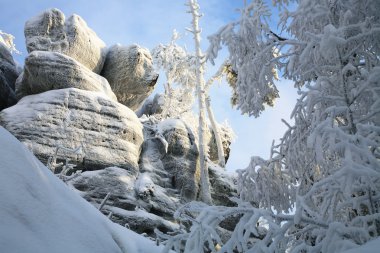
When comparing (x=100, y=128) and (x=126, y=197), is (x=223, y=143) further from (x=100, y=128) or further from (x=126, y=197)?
(x=126, y=197)

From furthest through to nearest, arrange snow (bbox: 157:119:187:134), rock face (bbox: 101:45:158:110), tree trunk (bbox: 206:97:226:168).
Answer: tree trunk (bbox: 206:97:226:168) < rock face (bbox: 101:45:158:110) < snow (bbox: 157:119:187:134)

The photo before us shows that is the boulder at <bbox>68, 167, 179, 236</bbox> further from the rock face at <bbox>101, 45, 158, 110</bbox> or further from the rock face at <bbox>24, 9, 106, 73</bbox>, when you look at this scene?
the rock face at <bbox>24, 9, 106, 73</bbox>

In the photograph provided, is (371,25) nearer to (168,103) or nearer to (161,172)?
(161,172)

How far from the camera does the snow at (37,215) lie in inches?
75.9

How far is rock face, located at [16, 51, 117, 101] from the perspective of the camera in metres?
15.7

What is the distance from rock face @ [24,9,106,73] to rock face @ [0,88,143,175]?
3.97 meters

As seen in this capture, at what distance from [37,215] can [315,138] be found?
226cm

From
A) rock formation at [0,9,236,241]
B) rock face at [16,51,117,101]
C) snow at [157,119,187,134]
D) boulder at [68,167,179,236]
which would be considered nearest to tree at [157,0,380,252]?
rock formation at [0,9,236,241]

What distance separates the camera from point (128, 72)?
66.0 ft

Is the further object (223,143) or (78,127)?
(223,143)

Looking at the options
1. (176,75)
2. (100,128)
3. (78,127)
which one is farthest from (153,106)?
(78,127)

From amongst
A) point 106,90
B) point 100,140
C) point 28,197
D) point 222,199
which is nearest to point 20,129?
point 100,140

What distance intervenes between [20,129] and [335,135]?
1272 centimetres

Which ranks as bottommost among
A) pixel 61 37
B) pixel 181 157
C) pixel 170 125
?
pixel 181 157
